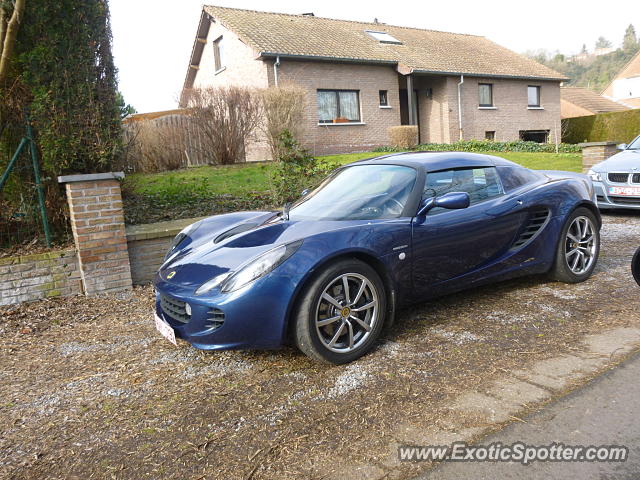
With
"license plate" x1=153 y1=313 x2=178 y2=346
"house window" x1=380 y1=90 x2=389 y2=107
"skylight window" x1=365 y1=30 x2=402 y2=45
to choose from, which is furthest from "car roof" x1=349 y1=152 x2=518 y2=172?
"skylight window" x1=365 y1=30 x2=402 y2=45

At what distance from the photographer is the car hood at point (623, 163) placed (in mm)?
8148

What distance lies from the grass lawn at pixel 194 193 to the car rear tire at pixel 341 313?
4.10 meters

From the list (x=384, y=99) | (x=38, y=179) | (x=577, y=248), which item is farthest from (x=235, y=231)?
(x=384, y=99)

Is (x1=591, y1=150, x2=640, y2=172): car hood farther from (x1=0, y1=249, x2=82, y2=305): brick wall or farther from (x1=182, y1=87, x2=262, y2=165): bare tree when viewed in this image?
(x1=182, y1=87, x2=262, y2=165): bare tree

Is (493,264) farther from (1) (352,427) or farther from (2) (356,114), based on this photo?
(2) (356,114)

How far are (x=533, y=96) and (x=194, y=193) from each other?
2257 cm

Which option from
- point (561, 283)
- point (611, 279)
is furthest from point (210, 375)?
point (611, 279)

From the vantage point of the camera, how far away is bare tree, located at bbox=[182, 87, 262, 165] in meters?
12.9

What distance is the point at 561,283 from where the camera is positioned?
486cm

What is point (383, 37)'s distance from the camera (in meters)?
23.2

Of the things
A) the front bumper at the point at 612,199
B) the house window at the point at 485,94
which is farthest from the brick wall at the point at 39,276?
the house window at the point at 485,94

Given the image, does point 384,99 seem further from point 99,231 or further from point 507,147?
point 99,231

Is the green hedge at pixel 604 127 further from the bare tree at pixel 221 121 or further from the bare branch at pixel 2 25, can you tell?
the bare branch at pixel 2 25

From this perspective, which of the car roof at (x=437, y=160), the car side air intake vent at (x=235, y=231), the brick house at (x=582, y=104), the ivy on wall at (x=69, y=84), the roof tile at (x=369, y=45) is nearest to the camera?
the car side air intake vent at (x=235, y=231)
